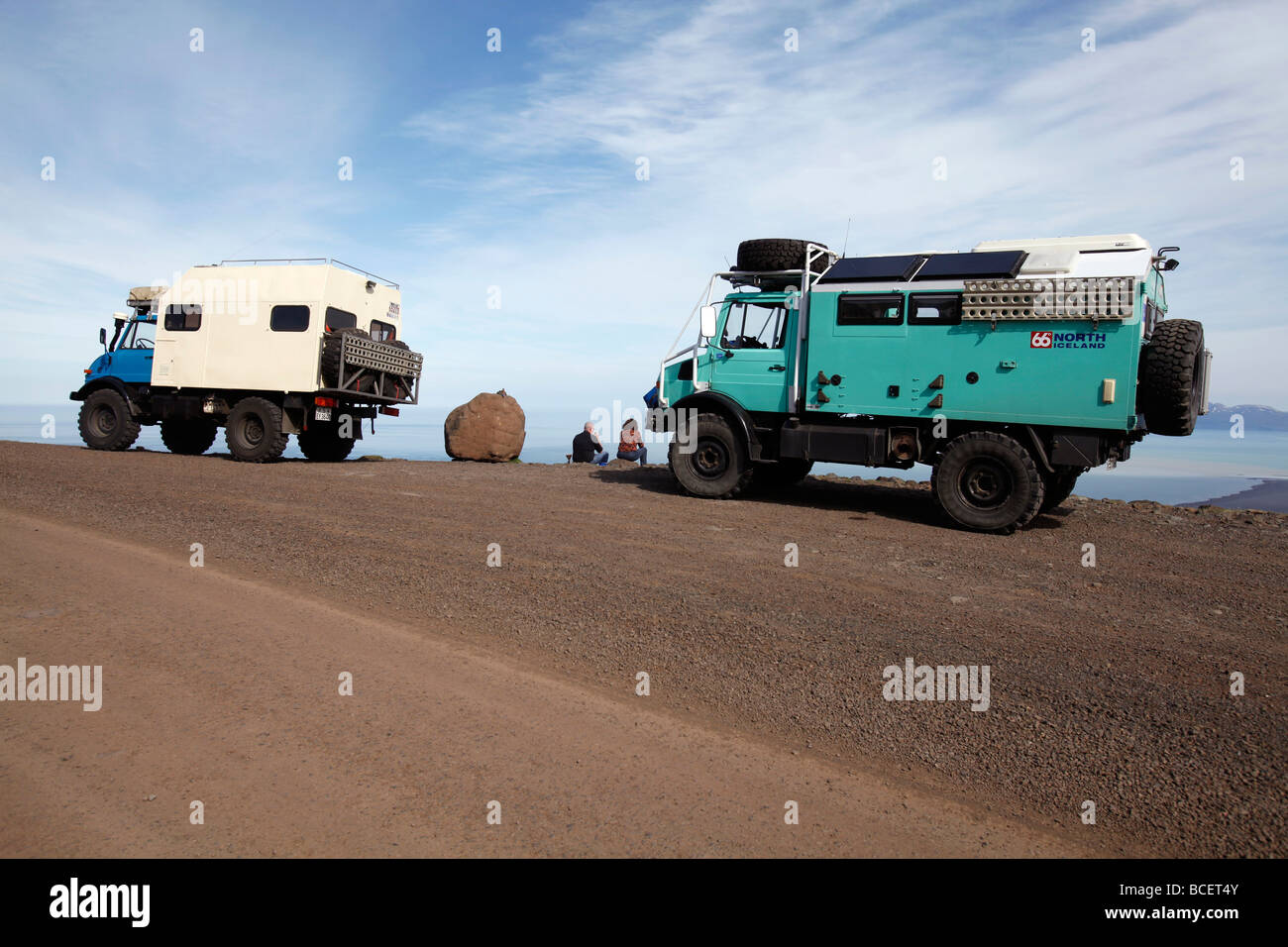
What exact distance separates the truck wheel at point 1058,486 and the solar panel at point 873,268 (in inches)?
128

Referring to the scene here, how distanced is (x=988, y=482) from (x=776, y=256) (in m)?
4.38

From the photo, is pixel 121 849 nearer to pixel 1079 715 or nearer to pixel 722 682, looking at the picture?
pixel 722 682

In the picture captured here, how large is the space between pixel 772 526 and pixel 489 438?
36.3 ft

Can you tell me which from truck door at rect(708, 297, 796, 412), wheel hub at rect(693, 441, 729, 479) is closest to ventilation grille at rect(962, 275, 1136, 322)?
truck door at rect(708, 297, 796, 412)

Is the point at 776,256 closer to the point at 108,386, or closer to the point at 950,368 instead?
the point at 950,368

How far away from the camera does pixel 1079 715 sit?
447cm

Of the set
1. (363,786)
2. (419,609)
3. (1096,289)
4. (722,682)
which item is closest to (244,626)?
(419,609)

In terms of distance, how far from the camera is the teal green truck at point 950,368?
9.07m

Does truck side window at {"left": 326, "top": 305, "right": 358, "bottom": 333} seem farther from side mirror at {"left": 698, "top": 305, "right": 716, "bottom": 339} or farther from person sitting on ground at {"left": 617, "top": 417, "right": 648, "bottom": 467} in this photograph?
side mirror at {"left": 698, "top": 305, "right": 716, "bottom": 339}

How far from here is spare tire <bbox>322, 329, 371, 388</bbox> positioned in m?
15.5

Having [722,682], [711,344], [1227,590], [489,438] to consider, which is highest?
[711,344]

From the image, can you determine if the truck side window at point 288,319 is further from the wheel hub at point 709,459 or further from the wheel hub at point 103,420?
the wheel hub at point 709,459

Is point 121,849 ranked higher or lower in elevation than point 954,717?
lower

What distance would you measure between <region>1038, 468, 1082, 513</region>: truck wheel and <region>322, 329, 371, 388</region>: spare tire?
41.7 ft
